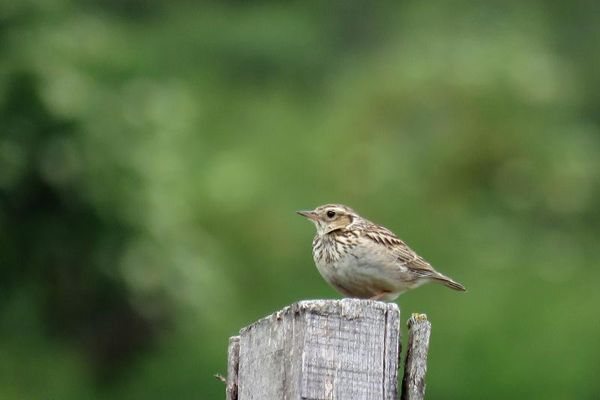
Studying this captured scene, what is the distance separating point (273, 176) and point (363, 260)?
1597 centimetres

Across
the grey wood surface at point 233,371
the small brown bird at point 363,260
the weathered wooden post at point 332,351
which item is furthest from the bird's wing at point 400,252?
the weathered wooden post at point 332,351

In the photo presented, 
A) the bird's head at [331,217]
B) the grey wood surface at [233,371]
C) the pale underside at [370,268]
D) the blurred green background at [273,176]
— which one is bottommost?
the grey wood surface at [233,371]

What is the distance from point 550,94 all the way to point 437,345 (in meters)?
11.0

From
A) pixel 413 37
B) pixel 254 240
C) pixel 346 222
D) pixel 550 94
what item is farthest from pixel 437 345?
pixel 413 37

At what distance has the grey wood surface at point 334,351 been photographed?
7031 mm

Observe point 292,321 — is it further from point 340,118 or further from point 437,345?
point 340,118

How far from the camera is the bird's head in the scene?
1112 centimetres

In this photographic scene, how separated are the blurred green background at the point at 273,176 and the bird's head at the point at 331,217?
660 centimetres

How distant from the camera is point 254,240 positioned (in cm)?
2491

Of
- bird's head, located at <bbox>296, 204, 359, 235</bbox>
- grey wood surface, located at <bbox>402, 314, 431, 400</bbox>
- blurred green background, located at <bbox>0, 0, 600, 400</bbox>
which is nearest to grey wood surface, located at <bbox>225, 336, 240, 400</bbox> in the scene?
grey wood surface, located at <bbox>402, 314, 431, 400</bbox>

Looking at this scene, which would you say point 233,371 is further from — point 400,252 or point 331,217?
point 331,217

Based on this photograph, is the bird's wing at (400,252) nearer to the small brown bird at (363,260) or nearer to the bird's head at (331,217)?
the small brown bird at (363,260)

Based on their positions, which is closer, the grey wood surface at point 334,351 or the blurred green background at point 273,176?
the grey wood surface at point 334,351

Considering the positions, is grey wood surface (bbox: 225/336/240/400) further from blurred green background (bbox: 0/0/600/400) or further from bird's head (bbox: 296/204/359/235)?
blurred green background (bbox: 0/0/600/400)
